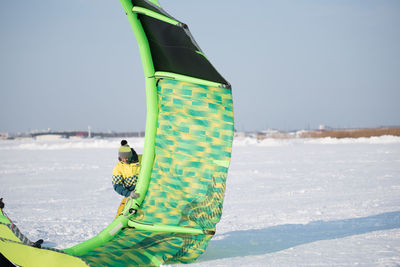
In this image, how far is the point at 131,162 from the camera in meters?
4.58

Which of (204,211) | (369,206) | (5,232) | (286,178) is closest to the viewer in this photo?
(5,232)

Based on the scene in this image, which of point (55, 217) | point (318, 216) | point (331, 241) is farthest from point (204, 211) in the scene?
point (55, 217)

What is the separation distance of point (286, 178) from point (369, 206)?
4901 mm

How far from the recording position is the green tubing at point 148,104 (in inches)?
155

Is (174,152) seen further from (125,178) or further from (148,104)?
(125,178)

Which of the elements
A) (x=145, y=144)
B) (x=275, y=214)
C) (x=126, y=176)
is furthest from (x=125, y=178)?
(x=275, y=214)

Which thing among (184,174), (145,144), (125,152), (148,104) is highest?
(148,104)

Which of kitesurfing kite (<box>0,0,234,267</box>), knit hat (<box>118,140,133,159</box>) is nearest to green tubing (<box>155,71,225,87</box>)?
kitesurfing kite (<box>0,0,234,267</box>)

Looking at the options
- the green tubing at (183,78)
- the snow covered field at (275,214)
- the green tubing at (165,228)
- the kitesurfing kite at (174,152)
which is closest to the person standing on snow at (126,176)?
the kitesurfing kite at (174,152)

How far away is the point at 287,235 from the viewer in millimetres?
5770

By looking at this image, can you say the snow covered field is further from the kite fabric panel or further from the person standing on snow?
the person standing on snow

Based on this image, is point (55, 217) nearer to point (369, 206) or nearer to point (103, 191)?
point (103, 191)

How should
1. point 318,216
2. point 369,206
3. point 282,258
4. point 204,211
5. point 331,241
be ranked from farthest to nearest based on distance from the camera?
point 369,206, point 318,216, point 331,241, point 282,258, point 204,211

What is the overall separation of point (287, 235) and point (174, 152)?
2457 millimetres
